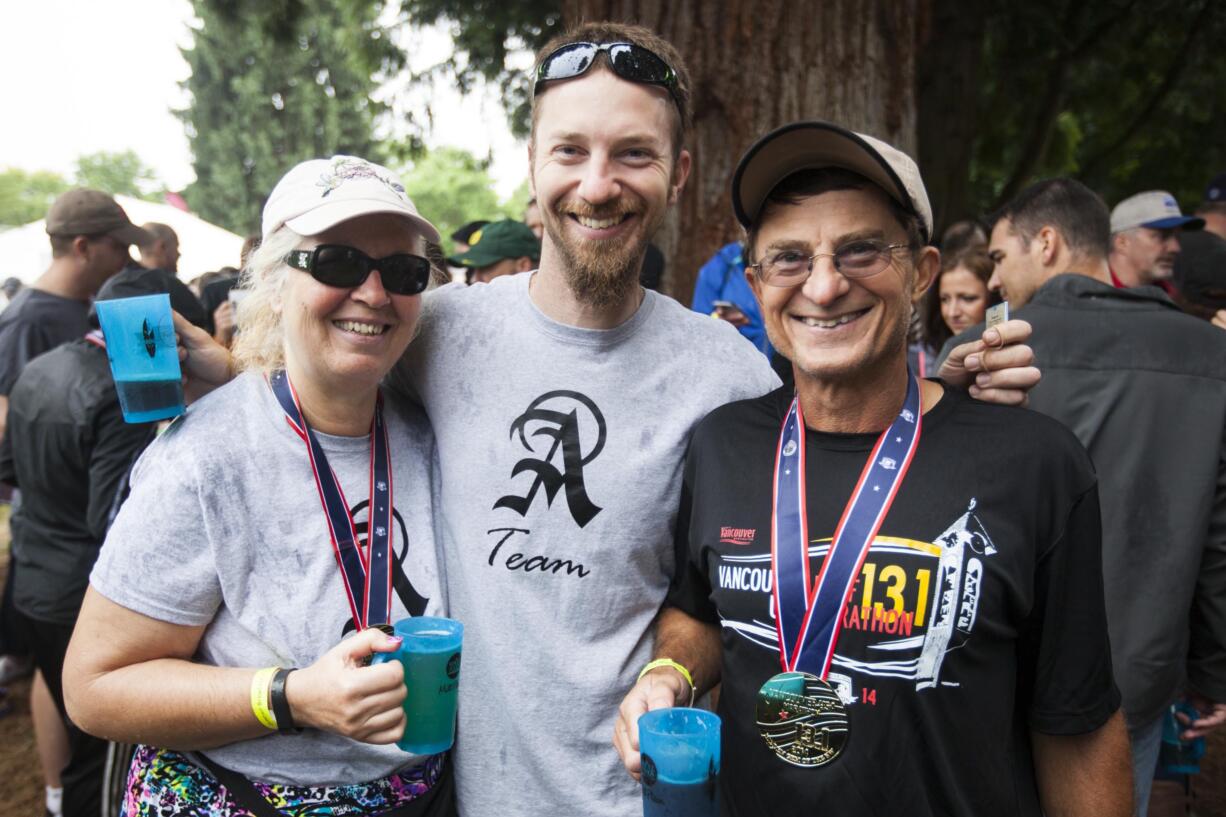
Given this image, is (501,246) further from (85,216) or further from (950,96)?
(950,96)

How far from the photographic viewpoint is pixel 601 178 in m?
2.17

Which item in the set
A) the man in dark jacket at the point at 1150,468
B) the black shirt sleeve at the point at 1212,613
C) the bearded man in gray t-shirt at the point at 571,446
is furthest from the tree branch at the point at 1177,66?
the bearded man in gray t-shirt at the point at 571,446

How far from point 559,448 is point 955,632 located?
0.97 meters

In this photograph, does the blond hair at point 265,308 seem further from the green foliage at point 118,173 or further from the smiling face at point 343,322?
the green foliage at point 118,173

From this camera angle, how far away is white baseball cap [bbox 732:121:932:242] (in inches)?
70.6

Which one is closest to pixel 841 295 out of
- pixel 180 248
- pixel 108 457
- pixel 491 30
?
pixel 108 457

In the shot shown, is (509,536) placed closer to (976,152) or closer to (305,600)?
(305,600)

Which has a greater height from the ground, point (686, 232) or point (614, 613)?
point (686, 232)

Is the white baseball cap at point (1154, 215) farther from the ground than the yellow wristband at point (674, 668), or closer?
farther from the ground

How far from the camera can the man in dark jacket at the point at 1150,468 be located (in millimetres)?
3012

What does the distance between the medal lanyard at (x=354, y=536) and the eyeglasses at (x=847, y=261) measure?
1.04 m

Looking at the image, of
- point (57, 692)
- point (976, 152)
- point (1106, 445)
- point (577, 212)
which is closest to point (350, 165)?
point (577, 212)

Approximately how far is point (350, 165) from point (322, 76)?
4707 centimetres

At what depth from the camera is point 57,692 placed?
162 inches
